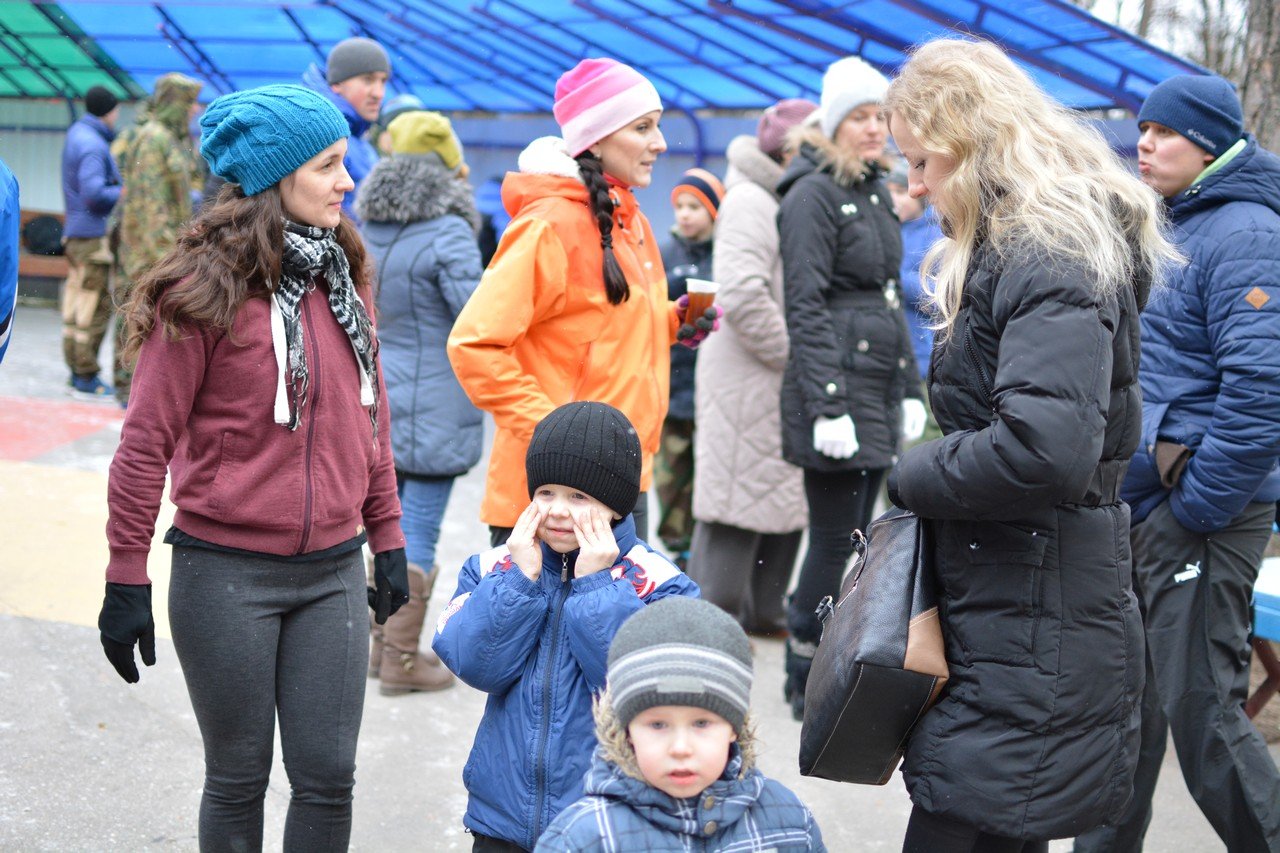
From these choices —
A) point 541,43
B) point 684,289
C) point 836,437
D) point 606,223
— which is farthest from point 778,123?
point 541,43

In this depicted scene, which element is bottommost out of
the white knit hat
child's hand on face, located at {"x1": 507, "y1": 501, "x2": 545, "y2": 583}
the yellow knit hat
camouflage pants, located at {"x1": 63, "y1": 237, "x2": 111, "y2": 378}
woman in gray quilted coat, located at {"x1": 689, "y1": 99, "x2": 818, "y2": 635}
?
camouflage pants, located at {"x1": 63, "y1": 237, "x2": 111, "y2": 378}

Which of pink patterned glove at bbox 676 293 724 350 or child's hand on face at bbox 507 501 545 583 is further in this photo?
pink patterned glove at bbox 676 293 724 350

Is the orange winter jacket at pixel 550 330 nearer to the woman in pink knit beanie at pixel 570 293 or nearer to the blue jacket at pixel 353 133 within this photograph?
the woman in pink knit beanie at pixel 570 293

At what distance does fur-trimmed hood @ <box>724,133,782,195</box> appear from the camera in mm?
5488

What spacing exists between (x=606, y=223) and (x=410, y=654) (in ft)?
6.66

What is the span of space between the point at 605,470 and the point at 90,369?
7815 mm

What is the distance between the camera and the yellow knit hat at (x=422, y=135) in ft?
16.6

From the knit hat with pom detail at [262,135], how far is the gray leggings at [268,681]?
85 cm

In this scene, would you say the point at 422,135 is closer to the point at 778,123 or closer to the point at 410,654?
the point at 778,123

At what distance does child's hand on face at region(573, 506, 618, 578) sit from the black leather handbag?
50 cm

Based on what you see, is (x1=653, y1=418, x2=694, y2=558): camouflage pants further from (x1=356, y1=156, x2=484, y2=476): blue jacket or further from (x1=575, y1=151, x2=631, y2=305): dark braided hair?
(x1=575, y1=151, x2=631, y2=305): dark braided hair

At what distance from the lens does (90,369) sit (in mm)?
9445

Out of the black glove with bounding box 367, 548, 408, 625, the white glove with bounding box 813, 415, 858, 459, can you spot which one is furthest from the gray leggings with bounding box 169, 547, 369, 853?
the white glove with bounding box 813, 415, 858, 459

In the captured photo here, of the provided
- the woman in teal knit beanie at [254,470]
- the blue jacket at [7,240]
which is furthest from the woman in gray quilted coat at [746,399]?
the blue jacket at [7,240]
